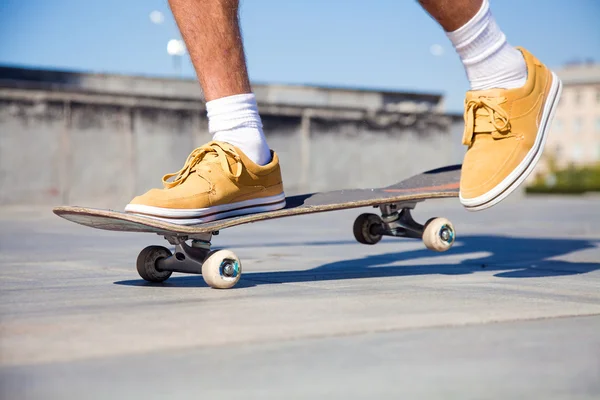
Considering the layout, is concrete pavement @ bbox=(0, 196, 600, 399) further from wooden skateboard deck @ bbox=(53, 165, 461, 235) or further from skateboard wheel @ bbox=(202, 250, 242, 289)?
wooden skateboard deck @ bbox=(53, 165, 461, 235)

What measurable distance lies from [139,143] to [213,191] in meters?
10.5

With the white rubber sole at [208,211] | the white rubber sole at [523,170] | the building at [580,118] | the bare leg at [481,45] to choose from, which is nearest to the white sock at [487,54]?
the bare leg at [481,45]

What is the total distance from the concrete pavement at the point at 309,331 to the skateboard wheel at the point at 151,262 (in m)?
0.04

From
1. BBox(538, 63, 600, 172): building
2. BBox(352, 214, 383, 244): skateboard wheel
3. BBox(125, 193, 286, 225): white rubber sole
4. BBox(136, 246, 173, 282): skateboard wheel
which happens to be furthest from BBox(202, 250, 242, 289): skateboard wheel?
BBox(538, 63, 600, 172): building

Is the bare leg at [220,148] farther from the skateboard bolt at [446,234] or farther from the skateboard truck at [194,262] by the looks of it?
the skateboard bolt at [446,234]

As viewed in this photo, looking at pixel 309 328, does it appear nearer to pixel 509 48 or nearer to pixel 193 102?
pixel 509 48

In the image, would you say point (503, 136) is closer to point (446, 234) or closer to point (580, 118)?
point (446, 234)

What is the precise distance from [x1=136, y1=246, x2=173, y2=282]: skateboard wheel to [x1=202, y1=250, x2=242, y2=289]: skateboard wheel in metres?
0.25

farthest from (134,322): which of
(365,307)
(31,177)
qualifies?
(31,177)

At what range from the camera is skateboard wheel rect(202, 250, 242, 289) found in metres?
2.57

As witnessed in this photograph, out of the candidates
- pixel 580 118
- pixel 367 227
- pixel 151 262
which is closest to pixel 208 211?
pixel 151 262

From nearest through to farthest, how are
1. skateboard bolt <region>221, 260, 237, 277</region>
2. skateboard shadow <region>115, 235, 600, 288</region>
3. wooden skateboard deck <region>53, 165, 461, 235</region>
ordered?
1. wooden skateboard deck <region>53, 165, 461, 235</region>
2. skateboard bolt <region>221, 260, 237, 277</region>
3. skateboard shadow <region>115, 235, 600, 288</region>

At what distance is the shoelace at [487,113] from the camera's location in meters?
2.79

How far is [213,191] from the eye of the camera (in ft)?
8.66
